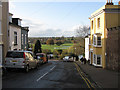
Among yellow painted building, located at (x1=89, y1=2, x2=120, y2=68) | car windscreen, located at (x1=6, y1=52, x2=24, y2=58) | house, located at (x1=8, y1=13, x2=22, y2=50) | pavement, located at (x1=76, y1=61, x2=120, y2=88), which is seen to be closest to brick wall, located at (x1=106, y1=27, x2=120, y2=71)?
yellow painted building, located at (x1=89, y1=2, x2=120, y2=68)

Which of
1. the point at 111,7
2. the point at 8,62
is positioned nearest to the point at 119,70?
the point at 111,7

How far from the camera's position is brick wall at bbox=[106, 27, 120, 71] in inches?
758

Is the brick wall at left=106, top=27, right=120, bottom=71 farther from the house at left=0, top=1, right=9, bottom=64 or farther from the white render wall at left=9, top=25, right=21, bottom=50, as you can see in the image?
the white render wall at left=9, top=25, right=21, bottom=50

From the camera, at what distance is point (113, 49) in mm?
20422

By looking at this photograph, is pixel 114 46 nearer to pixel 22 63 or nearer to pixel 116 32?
pixel 116 32

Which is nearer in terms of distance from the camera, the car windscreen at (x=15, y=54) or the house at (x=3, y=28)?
the car windscreen at (x=15, y=54)

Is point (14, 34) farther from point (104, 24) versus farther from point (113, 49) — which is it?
point (113, 49)

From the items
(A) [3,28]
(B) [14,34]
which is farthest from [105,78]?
(B) [14,34]

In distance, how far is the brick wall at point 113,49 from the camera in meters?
19.2

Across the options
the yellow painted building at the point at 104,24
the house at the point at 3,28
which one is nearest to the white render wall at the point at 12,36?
the house at the point at 3,28

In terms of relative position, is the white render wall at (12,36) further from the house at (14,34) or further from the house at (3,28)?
the house at (3,28)

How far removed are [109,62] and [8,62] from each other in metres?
12.8

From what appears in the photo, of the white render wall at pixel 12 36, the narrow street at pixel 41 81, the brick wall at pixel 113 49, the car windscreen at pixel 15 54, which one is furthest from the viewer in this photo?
the white render wall at pixel 12 36

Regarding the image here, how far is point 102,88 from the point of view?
970 centimetres
